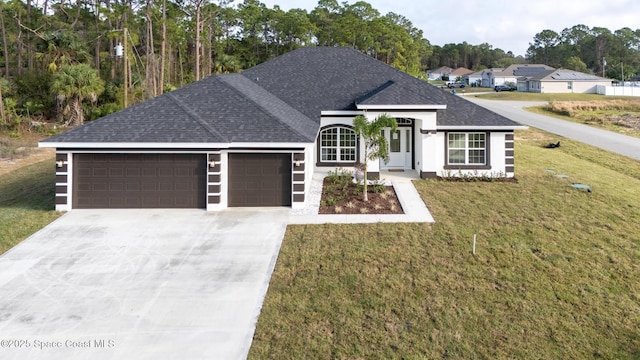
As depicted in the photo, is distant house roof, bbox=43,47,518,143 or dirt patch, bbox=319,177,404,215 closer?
→ dirt patch, bbox=319,177,404,215

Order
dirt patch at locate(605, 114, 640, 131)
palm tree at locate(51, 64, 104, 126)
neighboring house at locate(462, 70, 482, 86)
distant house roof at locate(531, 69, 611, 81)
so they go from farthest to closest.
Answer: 1. neighboring house at locate(462, 70, 482, 86)
2. distant house roof at locate(531, 69, 611, 81)
3. dirt patch at locate(605, 114, 640, 131)
4. palm tree at locate(51, 64, 104, 126)

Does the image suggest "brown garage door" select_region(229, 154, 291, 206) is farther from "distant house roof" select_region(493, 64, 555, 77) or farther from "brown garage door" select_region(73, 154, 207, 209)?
"distant house roof" select_region(493, 64, 555, 77)

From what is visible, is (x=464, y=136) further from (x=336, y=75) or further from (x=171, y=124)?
(x=171, y=124)

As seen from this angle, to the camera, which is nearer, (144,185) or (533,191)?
(144,185)

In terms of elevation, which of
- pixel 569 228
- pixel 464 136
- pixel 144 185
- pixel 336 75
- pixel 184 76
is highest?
pixel 184 76

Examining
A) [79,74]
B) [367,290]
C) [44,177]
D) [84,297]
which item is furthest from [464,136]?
[79,74]

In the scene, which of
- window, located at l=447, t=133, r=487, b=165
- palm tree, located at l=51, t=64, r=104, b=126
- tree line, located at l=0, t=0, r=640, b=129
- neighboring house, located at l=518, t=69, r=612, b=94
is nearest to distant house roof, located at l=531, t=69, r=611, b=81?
neighboring house, located at l=518, t=69, r=612, b=94

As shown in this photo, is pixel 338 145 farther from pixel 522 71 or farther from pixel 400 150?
pixel 522 71
